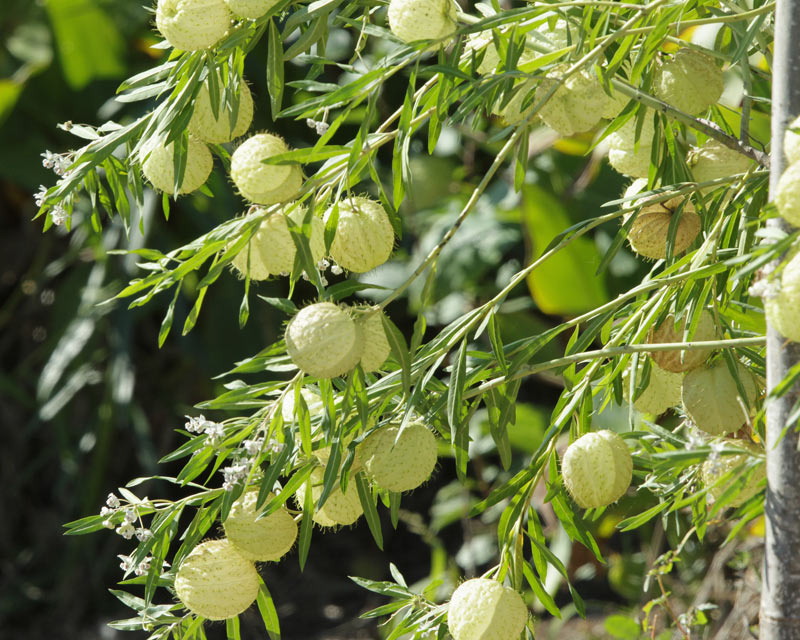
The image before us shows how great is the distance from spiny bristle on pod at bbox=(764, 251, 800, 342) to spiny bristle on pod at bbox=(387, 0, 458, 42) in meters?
0.17

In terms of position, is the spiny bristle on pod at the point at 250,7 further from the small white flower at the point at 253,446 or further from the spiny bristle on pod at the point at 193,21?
the small white flower at the point at 253,446

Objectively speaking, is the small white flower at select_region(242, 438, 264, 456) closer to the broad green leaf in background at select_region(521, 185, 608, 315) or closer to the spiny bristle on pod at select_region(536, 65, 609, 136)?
the spiny bristle on pod at select_region(536, 65, 609, 136)

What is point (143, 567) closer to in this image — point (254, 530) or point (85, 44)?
point (254, 530)

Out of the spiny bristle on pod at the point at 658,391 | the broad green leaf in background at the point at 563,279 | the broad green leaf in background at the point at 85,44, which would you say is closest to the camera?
the spiny bristle on pod at the point at 658,391

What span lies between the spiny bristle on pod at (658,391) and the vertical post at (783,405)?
12 cm

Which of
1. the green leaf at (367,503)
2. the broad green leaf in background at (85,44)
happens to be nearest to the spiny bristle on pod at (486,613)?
the green leaf at (367,503)

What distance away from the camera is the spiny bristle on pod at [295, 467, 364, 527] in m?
0.45

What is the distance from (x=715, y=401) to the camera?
43 centimetres

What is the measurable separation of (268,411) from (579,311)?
0.88 meters

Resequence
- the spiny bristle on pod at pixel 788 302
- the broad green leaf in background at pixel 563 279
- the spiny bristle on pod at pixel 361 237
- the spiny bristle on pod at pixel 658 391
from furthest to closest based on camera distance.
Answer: the broad green leaf in background at pixel 563 279 → the spiny bristle on pod at pixel 658 391 → the spiny bristle on pod at pixel 361 237 → the spiny bristle on pod at pixel 788 302

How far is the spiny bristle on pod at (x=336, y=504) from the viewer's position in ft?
1.46

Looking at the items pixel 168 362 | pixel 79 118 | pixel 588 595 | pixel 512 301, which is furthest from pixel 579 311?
pixel 79 118

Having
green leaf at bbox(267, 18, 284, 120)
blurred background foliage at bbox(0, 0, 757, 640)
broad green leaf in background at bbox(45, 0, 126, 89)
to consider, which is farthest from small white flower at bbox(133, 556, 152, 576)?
broad green leaf in background at bbox(45, 0, 126, 89)

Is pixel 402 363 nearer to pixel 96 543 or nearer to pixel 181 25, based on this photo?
pixel 181 25
